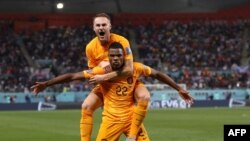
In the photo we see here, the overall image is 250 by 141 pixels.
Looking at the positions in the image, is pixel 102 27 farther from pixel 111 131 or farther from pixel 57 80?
pixel 111 131

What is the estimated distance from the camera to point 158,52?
51.4 metres

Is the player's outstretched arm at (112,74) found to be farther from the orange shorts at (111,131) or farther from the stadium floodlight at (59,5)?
the stadium floodlight at (59,5)

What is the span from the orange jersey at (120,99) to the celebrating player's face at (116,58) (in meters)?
0.24

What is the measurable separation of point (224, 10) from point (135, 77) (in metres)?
46.7

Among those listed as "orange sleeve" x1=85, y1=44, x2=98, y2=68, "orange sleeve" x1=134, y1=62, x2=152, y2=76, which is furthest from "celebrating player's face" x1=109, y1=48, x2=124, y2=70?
"orange sleeve" x1=85, y1=44, x2=98, y2=68

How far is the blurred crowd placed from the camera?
45719 millimetres

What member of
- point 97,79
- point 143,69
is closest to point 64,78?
point 97,79

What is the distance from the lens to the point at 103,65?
9.55 metres

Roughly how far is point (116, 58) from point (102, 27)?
700mm

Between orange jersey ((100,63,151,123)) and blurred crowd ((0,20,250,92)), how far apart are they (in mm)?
33732

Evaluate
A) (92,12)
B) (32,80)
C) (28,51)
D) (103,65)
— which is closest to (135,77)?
(103,65)

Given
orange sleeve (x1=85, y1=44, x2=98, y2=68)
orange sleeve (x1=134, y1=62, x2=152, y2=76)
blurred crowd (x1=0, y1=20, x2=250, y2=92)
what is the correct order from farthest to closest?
1. blurred crowd (x1=0, y1=20, x2=250, y2=92)
2. orange sleeve (x1=85, y1=44, x2=98, y2=68)
3. orange sleeve (x1=134, y1=62, x2=152, y2=76)

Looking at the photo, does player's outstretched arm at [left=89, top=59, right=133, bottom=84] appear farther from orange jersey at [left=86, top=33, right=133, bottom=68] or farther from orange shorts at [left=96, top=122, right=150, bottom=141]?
orange shorts at [left=96, top=122, right=150, bottom=141]

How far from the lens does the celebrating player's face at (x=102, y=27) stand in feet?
31.6
